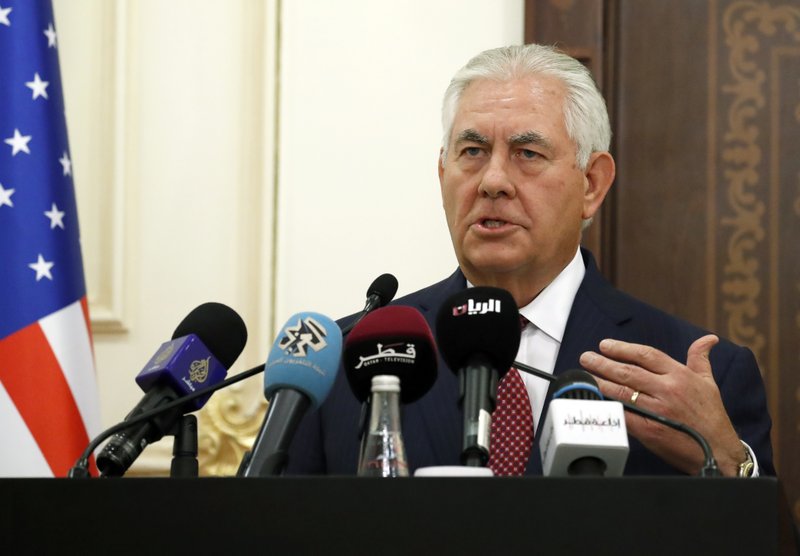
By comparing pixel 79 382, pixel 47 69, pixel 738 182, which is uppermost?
pixel 47 69

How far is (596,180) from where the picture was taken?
8.36 ft

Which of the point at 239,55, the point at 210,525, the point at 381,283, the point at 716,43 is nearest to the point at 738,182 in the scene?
the point at 716,43

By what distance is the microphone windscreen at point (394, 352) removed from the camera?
1.39 m

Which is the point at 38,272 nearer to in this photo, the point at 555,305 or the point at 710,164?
the point at 555,305

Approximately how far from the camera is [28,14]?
3.05 m

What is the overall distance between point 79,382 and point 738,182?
1.92 m

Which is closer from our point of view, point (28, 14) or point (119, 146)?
point (28, 14)

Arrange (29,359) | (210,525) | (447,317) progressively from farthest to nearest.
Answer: (29,359) → (447,317) → (210,525)

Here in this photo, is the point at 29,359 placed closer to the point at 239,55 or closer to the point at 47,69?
the point at 47,69

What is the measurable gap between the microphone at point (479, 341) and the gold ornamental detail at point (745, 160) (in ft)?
6.51

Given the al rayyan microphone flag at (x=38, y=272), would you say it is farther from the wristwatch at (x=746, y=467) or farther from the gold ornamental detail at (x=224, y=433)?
the wristwatch at (x=746, y=467)

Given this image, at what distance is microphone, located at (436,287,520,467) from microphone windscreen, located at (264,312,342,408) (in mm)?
144

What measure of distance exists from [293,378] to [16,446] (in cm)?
165

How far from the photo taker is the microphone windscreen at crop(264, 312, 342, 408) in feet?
4.54
